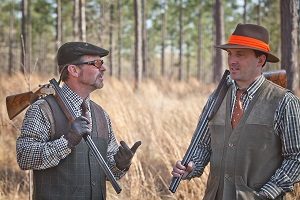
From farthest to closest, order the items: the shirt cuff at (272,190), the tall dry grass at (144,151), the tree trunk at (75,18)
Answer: the tree trunk at (75,18), the tall dry grass at (144,151), the shirt cuff at (272,190)

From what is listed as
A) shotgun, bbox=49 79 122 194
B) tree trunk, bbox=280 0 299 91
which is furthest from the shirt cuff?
tree trunk, bbox=280 0 299 91

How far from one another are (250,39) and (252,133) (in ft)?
1.93

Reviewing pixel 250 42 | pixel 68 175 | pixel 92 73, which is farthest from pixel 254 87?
pixel 68 175

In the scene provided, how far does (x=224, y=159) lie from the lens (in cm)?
281

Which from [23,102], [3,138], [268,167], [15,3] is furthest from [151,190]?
[15,3]

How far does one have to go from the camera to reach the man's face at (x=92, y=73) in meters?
3.08

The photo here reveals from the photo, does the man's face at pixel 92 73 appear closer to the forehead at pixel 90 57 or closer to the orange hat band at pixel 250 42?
the forehead at pixel 90 57

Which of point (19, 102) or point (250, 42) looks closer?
point (250, 42)

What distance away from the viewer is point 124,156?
10.1 ft

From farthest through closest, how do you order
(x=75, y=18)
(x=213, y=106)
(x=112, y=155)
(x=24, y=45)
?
(x=75, y=18) < (x=24, y=45) < (x=112, y=155) < (x=213, y=106)

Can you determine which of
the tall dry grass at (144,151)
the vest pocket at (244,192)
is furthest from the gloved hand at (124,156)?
the tall dry grass at (144,151)

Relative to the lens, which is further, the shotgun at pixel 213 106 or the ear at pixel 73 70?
the ear at pixel 73 70

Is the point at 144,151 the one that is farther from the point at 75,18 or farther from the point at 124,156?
the point at 75,18

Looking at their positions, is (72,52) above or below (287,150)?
above
